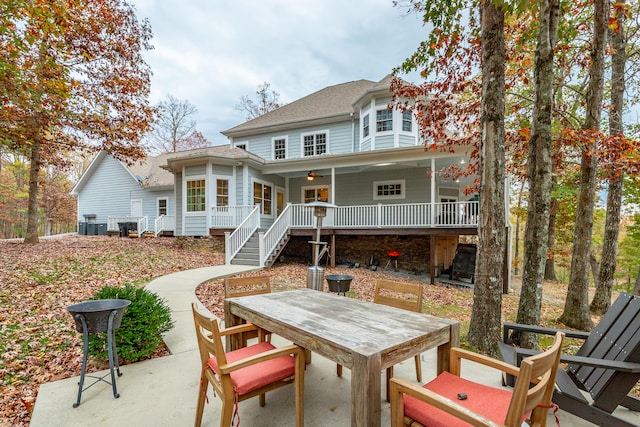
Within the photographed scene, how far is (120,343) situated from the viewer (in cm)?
316

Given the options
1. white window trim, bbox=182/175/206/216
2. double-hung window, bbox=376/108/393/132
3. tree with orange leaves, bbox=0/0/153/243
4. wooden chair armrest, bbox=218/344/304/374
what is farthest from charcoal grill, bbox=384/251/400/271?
tree with orange leaves, bbox=0/0/153/243

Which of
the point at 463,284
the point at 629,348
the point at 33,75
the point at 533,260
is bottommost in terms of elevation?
the point at 463,284

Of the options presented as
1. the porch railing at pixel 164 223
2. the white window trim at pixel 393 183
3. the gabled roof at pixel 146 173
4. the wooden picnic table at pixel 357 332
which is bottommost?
the wooden picnic table at pixel 357 332

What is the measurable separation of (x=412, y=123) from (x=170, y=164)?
33.1 feet

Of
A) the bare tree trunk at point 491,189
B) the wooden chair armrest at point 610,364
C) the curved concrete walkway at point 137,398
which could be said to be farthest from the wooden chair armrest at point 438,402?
the bare tree trunk at point 491,189

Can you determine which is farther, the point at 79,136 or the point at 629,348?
the point at 79,136

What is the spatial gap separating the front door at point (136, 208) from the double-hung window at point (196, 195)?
7510 millimetres

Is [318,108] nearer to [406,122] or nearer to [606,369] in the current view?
[406,122]

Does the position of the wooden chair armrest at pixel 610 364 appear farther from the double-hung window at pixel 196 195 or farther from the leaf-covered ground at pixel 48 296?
the double-hung window at pixel 196 195

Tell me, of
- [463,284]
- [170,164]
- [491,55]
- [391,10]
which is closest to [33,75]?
[170,164]

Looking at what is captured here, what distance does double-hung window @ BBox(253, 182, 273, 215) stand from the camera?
12783mm

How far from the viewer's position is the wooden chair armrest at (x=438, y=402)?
4.52 feet

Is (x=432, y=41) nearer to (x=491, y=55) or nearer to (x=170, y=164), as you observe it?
(x=491, y=55)

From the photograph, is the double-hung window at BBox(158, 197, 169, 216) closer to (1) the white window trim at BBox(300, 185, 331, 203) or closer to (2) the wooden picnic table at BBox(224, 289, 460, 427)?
(1) the white window trim at BBox(300, 185, 331, 203)
